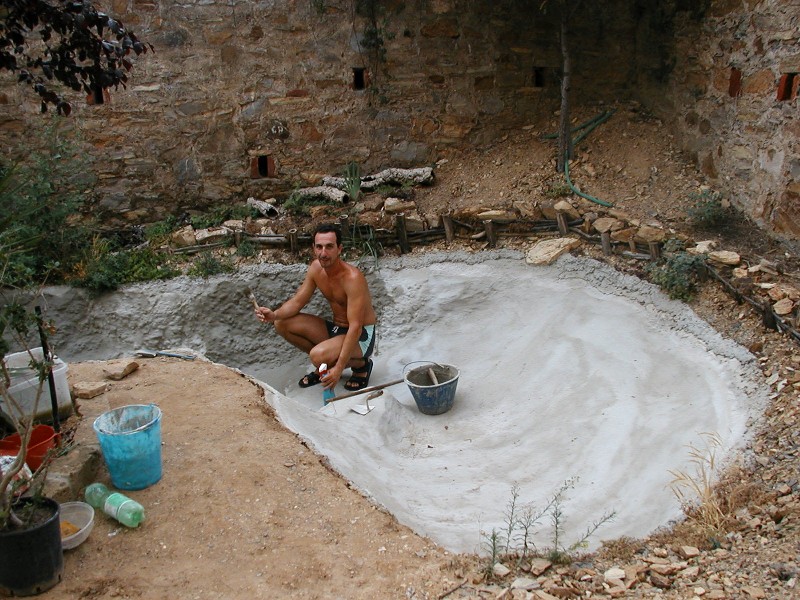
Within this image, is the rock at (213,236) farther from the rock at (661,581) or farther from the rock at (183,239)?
the rock at (661,581)

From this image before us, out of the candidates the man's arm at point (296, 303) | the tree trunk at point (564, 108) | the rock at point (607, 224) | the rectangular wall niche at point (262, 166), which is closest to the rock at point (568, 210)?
the rock at point (607, 224)

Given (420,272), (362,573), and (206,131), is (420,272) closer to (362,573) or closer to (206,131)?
(206,131)

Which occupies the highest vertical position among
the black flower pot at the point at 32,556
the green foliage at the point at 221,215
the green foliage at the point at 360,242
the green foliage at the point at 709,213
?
the green foliage at the point at 709,213

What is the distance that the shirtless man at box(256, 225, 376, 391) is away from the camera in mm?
5324

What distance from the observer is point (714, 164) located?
20.1 feet

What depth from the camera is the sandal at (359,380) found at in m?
5.66

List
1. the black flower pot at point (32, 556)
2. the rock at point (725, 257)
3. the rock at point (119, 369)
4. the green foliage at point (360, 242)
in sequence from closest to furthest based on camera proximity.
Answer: the black flower pot at point (32, 556)
the rock at point (119, 369)
the rock at point (725, 257)
the green foliage at point (360, 242)

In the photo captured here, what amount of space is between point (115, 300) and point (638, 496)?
4.63 m

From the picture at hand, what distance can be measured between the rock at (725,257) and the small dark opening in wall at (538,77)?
9.62 ft

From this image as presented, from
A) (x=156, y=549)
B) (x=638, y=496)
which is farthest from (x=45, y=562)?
(x=638, y=496)

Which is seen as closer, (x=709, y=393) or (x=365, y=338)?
(x=709, y=393)

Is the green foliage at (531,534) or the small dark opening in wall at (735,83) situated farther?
the small dark opening in wall at (735,83)

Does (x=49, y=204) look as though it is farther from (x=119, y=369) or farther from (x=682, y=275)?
(x=682, y=275)

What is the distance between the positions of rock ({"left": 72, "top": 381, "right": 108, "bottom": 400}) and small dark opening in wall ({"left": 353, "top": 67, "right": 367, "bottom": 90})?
402cm
